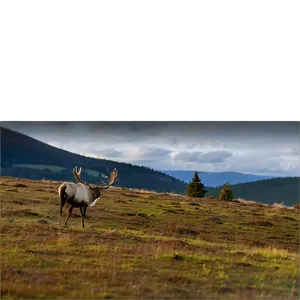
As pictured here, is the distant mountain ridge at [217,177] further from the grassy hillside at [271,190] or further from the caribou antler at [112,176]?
the caribou antler at [112,176]

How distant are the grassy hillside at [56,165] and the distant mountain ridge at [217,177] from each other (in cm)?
10

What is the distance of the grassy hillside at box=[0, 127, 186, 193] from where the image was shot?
620 centimetres

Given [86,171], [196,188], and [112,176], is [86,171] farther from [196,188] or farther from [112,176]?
[196,188]

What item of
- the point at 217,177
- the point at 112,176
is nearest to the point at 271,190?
the point at 217,177

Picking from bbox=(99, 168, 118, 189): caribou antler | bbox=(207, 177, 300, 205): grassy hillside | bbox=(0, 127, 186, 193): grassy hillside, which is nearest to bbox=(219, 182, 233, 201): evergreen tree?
bbox=(207, 177, 300, 205): grassy hillside

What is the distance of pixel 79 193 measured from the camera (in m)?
6.38

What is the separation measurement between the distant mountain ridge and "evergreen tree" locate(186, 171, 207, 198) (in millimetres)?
42

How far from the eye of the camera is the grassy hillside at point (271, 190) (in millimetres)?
6094

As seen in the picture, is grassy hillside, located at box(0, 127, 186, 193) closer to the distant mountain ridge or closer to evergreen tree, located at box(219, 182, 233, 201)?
the distant mountain ridge

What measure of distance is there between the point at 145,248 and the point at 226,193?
3.70 ft

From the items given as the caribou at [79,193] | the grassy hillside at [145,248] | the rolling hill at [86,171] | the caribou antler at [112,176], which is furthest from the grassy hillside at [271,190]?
the caribou at [79,193]

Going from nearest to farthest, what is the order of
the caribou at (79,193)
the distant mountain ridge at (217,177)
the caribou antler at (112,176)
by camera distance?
the distant mountain ridge at (217,177)
the caribou antler at (112,176)
the caribou at (79,193)
